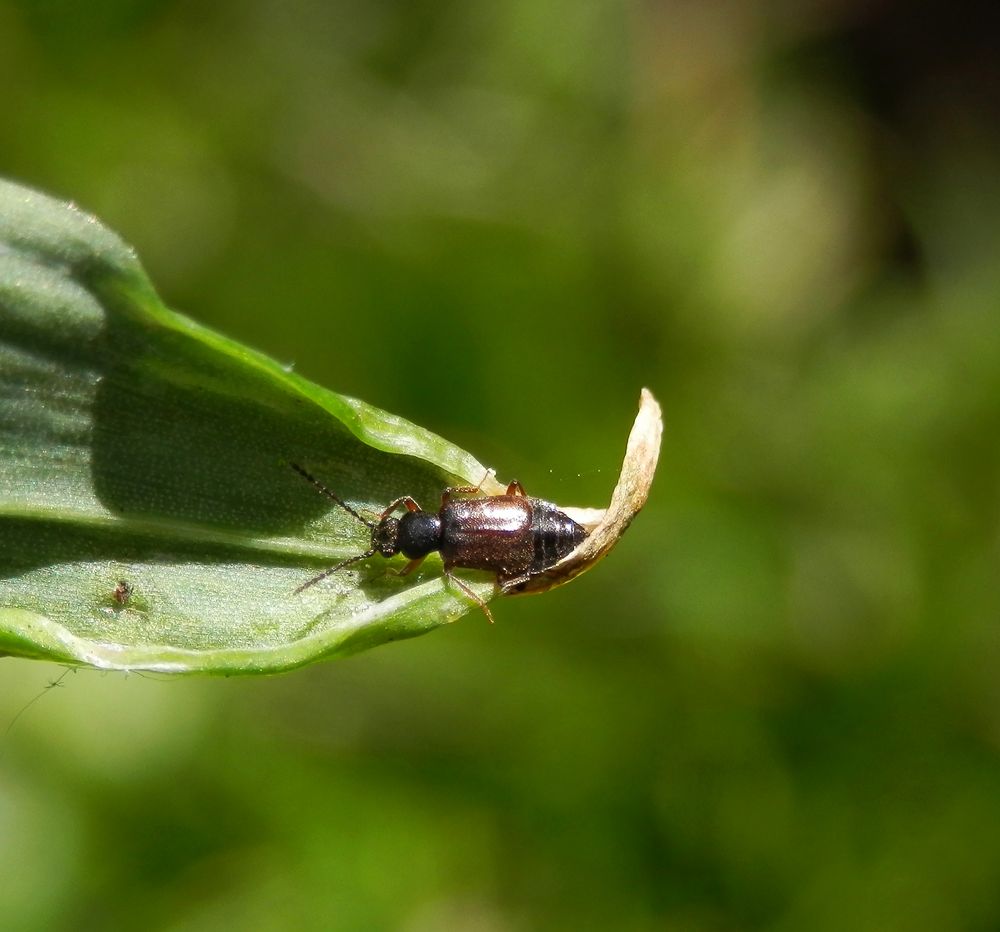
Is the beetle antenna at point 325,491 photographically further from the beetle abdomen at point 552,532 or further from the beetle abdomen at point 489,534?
the beetle abdomen at point 552,532

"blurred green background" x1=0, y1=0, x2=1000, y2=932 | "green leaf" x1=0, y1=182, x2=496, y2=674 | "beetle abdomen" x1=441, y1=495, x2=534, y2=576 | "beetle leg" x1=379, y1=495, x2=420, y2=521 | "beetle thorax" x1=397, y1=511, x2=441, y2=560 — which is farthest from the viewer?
"blurred green background" x1=0, y1=0, x2=1000, y2=932

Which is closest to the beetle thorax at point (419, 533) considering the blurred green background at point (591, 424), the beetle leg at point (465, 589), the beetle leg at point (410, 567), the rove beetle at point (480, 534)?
the rove beetle at point (480, 534)

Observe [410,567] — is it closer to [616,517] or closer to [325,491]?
[325,491]

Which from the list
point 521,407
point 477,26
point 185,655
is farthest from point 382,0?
point 185,655

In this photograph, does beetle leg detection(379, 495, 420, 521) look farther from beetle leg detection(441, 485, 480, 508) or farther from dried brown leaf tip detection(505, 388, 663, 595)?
dried brown leaf tip detection(505, 388, 663, 595)

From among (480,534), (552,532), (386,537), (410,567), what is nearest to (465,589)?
(410,567)

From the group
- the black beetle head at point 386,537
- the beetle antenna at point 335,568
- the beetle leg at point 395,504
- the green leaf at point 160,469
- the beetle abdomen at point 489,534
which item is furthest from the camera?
the beetle abdomen at point 489,534

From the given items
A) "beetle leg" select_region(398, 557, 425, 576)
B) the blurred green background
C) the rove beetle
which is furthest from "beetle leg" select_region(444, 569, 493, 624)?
the blurred green background
